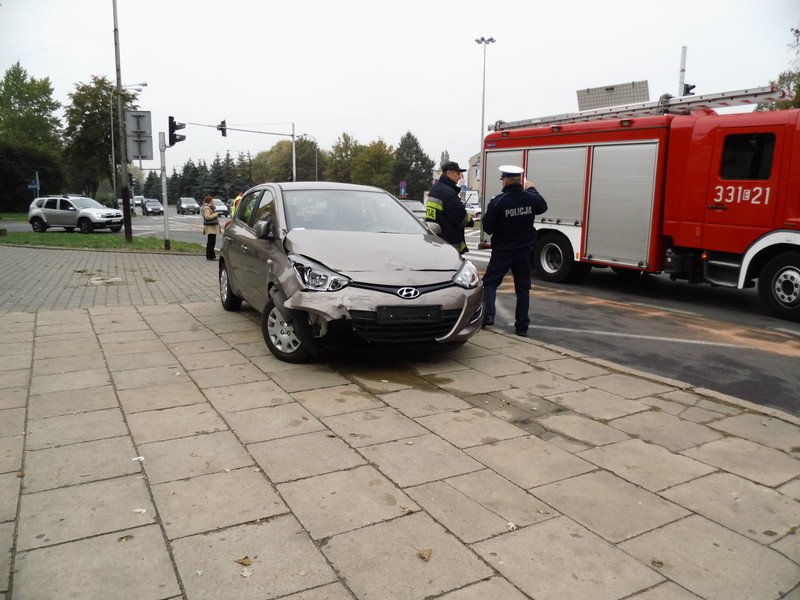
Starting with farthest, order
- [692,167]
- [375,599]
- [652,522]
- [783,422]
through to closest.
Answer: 1. [692,167]
2. [783,422]
3. [652,522]
4. [375,599]

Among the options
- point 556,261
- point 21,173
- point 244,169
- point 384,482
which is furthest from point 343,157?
point 384,482

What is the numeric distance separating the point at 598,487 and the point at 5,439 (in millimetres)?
3487

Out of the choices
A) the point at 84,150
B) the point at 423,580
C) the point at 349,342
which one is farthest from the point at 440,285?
the point at 84,150

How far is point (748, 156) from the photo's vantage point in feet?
29.6

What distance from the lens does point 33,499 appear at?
3178mm

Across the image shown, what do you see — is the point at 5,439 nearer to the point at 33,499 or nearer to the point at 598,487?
the point at 33,499

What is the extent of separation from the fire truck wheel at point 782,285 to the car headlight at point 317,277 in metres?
6.56

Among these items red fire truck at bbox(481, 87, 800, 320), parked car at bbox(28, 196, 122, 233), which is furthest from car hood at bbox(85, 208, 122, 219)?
red fire truck at bbox(481, 87, 800, 320)

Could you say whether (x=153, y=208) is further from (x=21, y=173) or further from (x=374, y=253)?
(x=374, y=253)

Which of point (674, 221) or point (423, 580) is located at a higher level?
point (674, 221)

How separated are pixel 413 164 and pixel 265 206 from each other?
86.8 meters

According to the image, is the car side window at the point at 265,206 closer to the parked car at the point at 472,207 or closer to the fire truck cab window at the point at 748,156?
the parked car at the point at 472,207

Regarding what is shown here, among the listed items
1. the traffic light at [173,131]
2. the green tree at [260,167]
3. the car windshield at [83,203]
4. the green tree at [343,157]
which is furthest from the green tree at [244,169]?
the traffic light at [173,131]

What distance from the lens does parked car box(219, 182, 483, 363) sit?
201 inches
